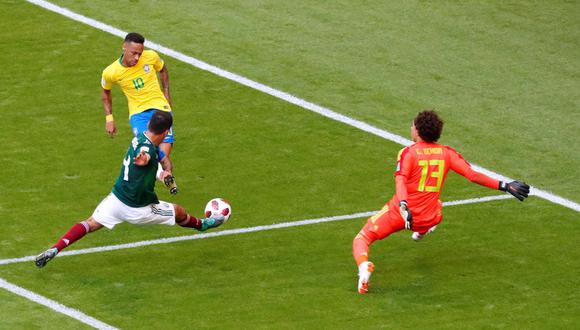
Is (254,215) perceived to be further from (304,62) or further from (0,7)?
(0,7)

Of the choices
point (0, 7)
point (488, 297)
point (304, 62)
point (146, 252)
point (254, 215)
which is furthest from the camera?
point (0, 7)

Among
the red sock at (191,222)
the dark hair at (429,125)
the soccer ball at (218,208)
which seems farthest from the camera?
the soccer ball at (218,208)

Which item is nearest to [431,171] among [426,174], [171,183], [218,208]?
[426,174]

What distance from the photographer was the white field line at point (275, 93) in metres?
17.6

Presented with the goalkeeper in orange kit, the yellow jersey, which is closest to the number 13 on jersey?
the goalkeeper in orange kit

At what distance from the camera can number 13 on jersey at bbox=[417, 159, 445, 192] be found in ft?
47.5

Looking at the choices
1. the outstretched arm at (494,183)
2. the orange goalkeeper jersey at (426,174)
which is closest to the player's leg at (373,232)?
the orange goalkeeper jersey at (426,174)

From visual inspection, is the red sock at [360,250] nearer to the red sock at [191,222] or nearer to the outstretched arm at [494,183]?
the outstretched arm at [494,183]

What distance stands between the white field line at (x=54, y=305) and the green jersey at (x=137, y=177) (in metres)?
1.45

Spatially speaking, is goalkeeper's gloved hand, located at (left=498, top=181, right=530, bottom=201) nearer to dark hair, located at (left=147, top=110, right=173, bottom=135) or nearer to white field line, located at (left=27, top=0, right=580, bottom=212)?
white field line, located at (left=27, top=0, right=580, bottom=212)

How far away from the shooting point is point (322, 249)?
15812mm

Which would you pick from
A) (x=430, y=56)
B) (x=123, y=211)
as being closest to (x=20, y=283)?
(x=123, y=211)

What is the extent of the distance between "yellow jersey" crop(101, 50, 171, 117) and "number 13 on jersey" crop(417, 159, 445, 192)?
14.2 feet

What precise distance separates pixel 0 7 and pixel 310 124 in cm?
722
